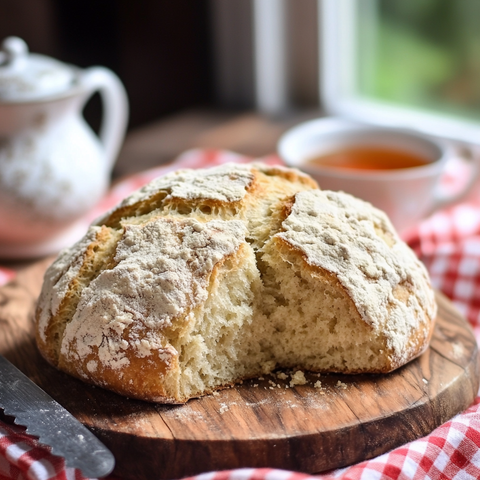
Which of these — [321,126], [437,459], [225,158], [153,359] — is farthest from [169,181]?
[225,158]

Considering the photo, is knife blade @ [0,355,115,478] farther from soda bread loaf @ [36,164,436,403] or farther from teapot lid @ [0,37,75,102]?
teapot lid @ [0,37,75,102]

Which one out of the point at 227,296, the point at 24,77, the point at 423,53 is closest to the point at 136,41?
the point at 24,77

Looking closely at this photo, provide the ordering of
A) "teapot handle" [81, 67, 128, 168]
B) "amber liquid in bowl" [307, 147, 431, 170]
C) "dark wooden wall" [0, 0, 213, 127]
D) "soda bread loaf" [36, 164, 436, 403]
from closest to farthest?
"soda bread loaf" [36, 164, 436, 403] < "amber liquid in bowl" [307, 147, 431, 170] < "teapot handle" [81, 67, 128, 168] < "dark wooden wall" [0, 0, 213, 127]

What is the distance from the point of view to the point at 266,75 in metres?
3.51

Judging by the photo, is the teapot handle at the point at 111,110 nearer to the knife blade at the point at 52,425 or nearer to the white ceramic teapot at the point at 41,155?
the white ceramic teapot at the point at 41,155

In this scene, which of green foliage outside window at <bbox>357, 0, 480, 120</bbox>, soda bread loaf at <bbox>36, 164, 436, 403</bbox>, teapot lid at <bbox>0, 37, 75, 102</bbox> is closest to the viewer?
soda bread loaf at <bbox>36, 164, 436, 403</bbox>

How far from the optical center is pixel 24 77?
2.01 metres

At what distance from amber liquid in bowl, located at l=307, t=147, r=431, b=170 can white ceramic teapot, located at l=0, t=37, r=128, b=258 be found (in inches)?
29.8

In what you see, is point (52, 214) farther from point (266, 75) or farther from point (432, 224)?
point (266, 75)

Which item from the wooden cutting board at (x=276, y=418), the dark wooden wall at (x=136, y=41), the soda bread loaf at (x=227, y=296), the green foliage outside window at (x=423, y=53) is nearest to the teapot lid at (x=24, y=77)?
the dark wooden wall at (x=136, y=41)

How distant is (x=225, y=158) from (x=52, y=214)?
0.91 meters

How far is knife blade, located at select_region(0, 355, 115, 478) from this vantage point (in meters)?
1.08

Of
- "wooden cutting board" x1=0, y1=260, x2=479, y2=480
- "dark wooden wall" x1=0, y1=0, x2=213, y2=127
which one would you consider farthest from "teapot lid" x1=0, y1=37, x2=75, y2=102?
"wooden cutting board" x1=0, y1=260, x2=479, y2=480

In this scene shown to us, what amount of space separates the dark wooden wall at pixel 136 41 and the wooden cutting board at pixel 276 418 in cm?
172
